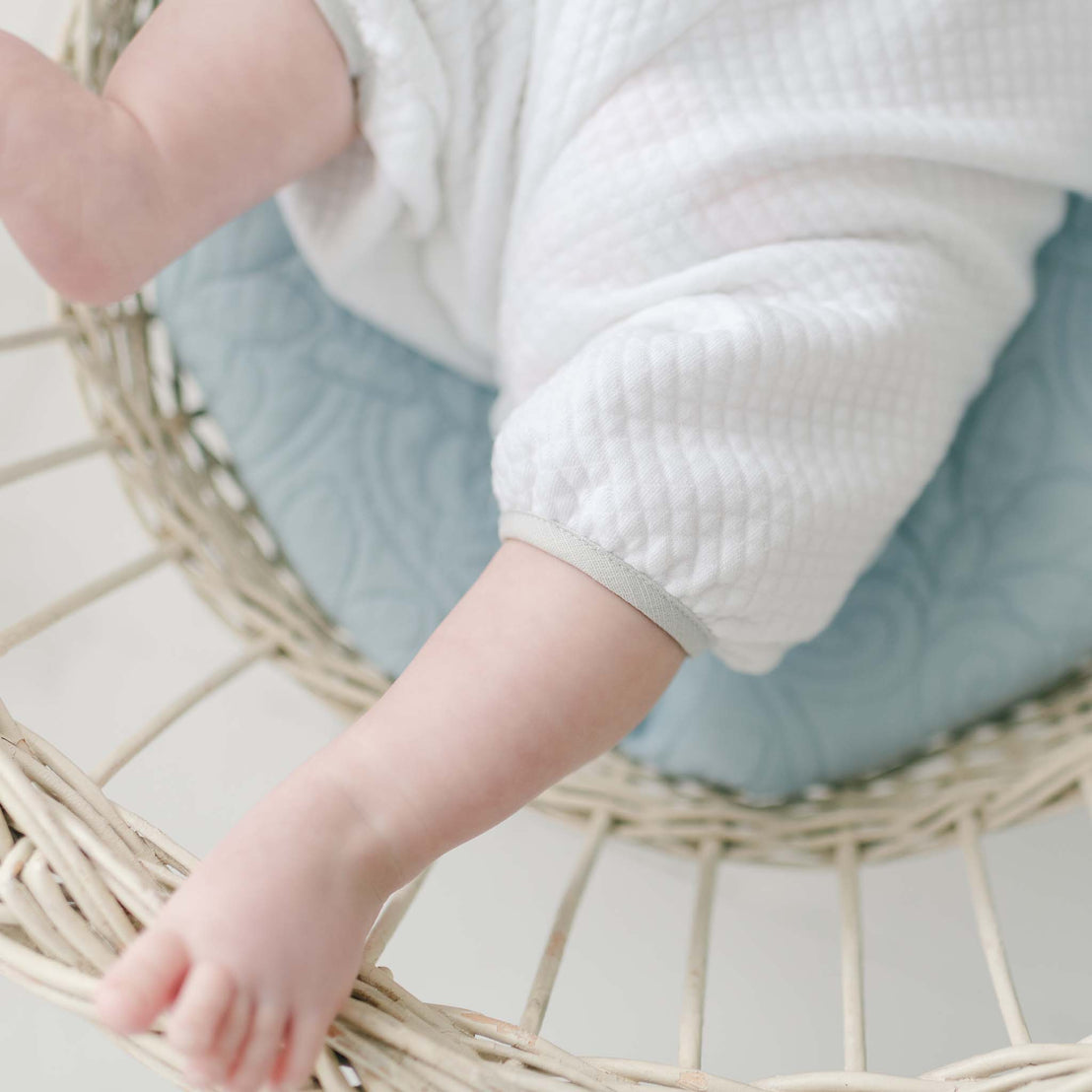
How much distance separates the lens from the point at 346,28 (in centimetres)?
63

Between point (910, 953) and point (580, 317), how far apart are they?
2.03 feet

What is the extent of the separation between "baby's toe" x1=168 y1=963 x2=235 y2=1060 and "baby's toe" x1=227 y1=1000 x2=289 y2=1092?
0.02 meters

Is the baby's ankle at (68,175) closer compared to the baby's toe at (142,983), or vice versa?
the baby's toe at (142,983)

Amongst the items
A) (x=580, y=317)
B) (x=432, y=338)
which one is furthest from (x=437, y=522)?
(x=580, y=317)

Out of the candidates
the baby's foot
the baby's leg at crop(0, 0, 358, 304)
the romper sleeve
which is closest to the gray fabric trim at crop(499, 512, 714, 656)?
the romper sleeve

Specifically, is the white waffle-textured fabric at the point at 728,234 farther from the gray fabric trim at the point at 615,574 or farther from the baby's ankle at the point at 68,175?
the baby's ankle at the point at 68,175

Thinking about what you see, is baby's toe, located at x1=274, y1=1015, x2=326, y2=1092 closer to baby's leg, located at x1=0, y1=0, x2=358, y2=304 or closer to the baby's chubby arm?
the baby's chubby arm

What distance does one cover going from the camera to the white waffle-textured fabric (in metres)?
0.57

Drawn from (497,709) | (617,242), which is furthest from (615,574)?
(617,242)

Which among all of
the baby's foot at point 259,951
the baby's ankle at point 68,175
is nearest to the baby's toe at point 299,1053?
the baby's foot at point 259,951

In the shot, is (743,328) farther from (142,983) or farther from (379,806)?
(142,983)

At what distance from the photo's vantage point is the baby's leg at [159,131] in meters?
0.58

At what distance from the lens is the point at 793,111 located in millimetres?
637

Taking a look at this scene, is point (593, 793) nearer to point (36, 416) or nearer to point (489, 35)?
point (489, 35)
